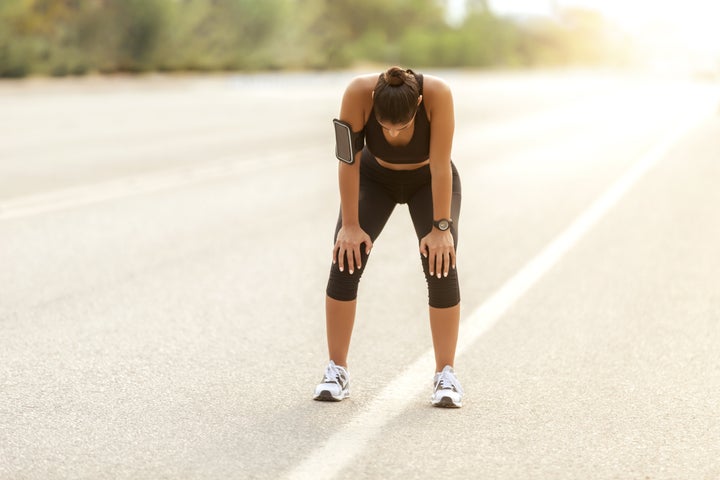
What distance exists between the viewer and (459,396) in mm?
5211

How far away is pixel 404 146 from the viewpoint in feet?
16.6

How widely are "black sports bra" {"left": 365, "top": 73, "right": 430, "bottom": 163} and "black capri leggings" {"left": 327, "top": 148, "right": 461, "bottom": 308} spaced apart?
129 mm

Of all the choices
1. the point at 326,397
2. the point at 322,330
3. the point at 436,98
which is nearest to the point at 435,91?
the point at 436,98

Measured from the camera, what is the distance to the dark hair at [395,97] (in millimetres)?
4676

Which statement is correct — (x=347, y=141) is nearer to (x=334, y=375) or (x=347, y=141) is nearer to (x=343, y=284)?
(x=343, y=284)

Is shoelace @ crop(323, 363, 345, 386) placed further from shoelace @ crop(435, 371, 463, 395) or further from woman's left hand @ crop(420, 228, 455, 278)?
woman's left hand @ crop(420, 228, 455, 278)

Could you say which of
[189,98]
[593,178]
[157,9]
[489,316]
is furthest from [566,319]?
[157,9]

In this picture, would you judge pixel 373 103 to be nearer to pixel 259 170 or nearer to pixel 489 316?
pixel 489 316

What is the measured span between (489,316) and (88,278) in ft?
9.52

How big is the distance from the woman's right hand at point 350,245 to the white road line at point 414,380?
25.0 inches

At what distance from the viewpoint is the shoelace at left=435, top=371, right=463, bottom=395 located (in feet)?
17.2

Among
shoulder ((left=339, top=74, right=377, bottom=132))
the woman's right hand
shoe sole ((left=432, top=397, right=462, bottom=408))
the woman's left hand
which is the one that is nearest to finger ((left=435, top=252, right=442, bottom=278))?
the woman's left hand

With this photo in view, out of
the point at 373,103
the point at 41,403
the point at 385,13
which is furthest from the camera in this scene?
the point at 385,13

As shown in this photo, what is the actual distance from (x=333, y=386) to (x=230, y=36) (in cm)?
6414
